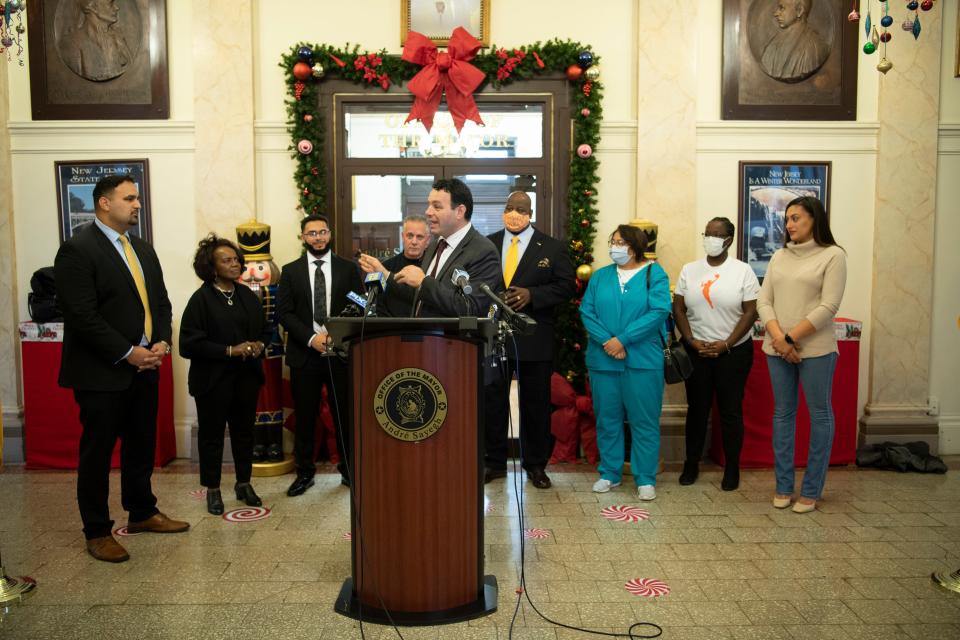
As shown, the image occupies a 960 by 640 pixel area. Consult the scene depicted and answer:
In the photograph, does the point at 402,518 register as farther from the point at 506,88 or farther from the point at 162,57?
the point at 162,57

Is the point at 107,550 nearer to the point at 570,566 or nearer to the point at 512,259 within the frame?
the point at 570,566

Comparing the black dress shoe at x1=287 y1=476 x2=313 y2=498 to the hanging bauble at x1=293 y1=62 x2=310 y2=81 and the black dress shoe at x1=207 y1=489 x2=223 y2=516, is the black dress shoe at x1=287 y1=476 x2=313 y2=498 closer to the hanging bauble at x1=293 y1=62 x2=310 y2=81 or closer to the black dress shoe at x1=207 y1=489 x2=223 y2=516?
the black dress shoe at x1=207 y1=489 x2=223 y2=516

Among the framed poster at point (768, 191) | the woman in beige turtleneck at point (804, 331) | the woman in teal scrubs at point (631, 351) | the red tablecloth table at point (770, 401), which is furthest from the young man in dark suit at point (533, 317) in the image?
the framed poster at point (768, 191)

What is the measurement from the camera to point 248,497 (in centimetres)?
462

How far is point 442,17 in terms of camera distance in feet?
18.5

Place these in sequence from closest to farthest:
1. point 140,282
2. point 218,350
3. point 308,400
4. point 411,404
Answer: point 411,404 → point 140,282 → point 218,350 → point 308,400

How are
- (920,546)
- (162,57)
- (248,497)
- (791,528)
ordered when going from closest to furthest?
(920,546) → (791,528) → (248,497) → (162,57)

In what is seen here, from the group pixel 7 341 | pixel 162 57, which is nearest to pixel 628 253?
pixel 162 57

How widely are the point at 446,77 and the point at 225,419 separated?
9.59 feet

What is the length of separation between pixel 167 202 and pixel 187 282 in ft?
2.03

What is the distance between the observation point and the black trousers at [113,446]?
12.3ft

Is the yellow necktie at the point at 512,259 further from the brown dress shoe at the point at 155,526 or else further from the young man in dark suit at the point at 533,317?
the brown dress shoe at the point at 155,526

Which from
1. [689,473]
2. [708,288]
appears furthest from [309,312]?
[689,473]

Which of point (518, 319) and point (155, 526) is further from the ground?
point (518, 319)
